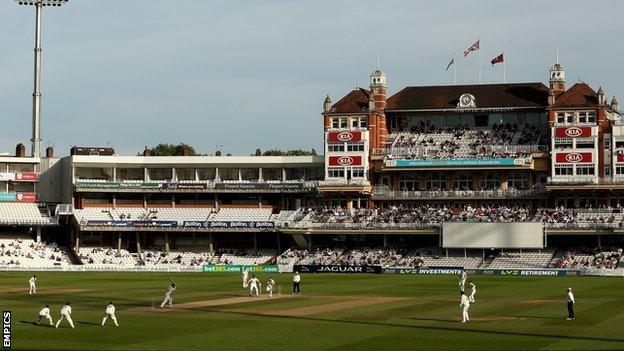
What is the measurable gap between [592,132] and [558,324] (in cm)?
5839

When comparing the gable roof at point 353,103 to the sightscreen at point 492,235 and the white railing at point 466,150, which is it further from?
the sightscreen at point 492,235

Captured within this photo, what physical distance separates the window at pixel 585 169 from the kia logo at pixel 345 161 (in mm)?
21116

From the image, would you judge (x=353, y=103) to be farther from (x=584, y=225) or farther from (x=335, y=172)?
(x=584, y=225)

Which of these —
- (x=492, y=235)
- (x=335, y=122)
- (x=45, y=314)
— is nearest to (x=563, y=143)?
(x=492, y=235)

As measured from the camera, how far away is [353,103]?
104 m

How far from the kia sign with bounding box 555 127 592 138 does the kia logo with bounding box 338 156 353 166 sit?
763 inches

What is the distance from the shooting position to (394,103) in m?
106

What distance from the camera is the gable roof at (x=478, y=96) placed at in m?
102

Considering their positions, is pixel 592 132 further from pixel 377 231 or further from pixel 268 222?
pixel 268 222

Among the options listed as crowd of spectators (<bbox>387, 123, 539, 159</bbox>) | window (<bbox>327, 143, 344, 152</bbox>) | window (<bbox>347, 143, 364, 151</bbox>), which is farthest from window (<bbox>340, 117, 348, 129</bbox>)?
crowd of spectators (<bbox>387, 123, 539, 159</bbox>)

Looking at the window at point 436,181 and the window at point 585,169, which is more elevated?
the window at point 585,169

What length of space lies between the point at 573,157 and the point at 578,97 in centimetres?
594

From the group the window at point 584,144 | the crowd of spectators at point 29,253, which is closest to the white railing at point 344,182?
the window at point 584,144

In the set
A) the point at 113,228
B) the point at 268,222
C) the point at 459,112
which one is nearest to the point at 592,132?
the point at 459,112
